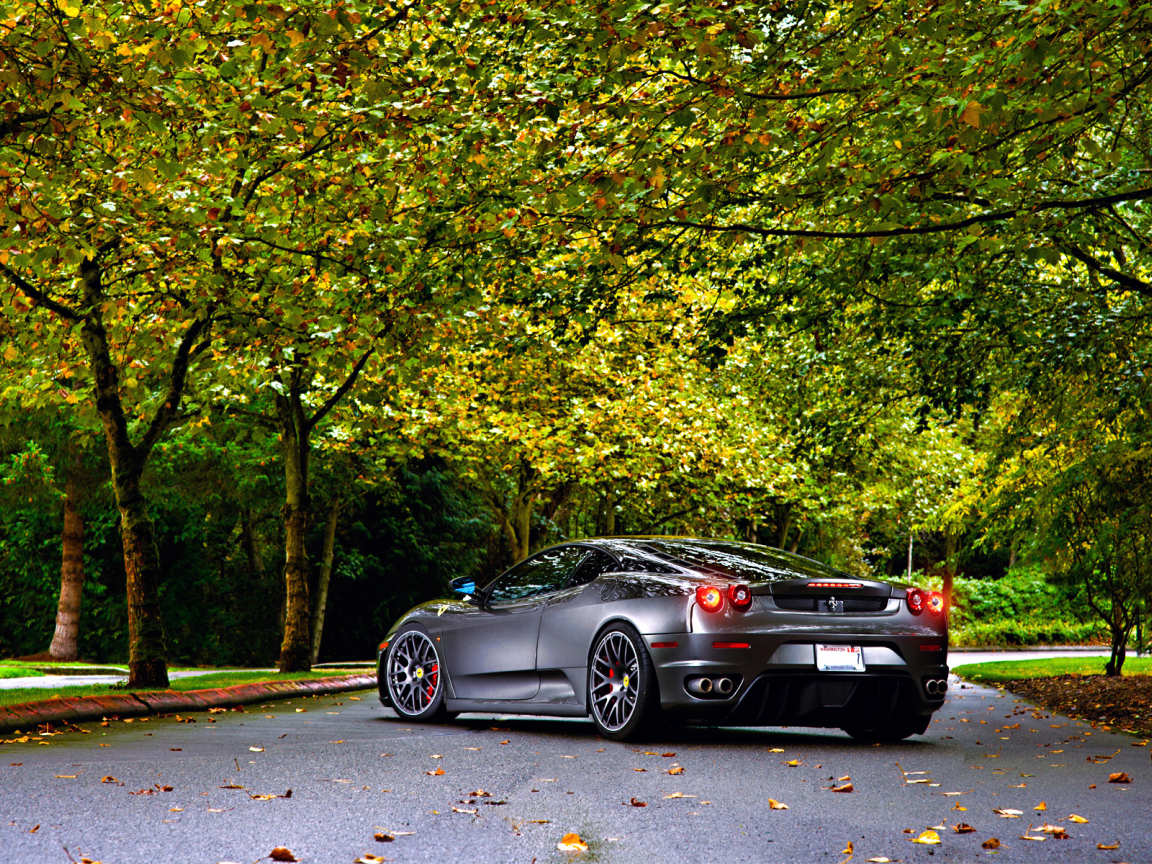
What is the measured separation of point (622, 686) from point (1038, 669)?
1493 centimetres

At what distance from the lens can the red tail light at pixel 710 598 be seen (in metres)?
8.07

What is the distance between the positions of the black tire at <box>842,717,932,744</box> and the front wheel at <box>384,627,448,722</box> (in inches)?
131

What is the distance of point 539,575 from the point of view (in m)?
9.77

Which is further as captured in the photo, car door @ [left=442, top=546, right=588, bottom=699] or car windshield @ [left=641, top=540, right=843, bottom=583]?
car door @ [left=442, top=546, right=588, bottom=699]

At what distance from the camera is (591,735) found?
8938 millimetres

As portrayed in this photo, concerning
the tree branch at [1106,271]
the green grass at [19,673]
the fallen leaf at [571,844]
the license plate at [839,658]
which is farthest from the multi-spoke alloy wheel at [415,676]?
the green grass at [19,673]

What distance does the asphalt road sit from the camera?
4.70m

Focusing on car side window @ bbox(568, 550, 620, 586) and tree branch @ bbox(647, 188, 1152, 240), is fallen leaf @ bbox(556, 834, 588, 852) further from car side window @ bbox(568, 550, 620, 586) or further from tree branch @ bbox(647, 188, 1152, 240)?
tree branch @ bbox(647, 188, 1152, 240)

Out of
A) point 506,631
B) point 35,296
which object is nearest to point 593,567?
point 506,631

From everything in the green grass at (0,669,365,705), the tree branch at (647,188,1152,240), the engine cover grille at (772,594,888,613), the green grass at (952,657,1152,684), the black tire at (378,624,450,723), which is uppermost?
the tree branch at (647,188,1152,240)

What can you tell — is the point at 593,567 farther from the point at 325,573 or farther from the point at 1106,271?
the point at 325,573

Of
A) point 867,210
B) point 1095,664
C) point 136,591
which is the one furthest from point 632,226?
point 1095,664

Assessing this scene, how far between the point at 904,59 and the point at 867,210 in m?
1.23

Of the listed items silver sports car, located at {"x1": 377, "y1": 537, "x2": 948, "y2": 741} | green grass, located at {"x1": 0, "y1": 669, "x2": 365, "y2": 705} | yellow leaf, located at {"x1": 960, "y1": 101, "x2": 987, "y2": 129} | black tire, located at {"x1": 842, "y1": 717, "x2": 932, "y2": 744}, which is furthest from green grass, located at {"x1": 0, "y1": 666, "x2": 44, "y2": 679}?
yellow leaf, located at {"x1": 960, "y1": 101, "x2": 987, "y2": 129}
